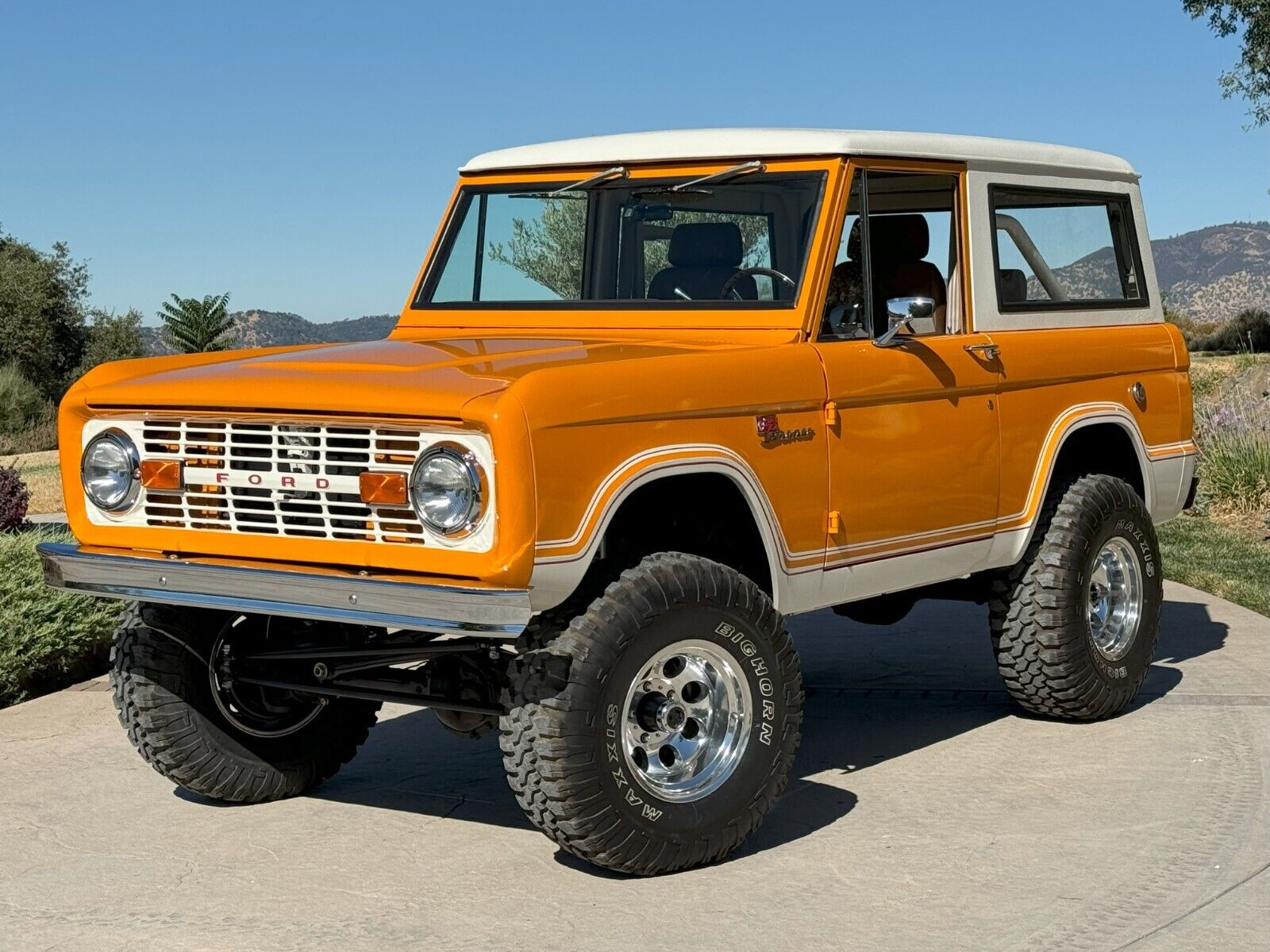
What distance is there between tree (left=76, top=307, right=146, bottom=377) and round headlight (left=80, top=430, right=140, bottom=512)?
46197mm

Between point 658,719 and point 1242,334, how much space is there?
3205 centimetres

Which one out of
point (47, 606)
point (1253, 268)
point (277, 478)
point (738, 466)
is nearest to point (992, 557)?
point (738, 466)

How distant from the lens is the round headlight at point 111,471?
5324 millimetres

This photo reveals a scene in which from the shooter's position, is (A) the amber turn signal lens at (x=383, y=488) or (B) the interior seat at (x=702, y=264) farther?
(B) the interior seat at (x=702, y=264)

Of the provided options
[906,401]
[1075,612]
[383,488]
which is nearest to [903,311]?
[906,401]

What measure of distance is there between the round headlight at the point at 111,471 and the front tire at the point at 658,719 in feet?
4.60

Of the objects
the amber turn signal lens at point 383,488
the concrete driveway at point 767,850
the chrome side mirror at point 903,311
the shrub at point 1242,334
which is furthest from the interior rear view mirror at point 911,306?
the shrub at point 1242,334

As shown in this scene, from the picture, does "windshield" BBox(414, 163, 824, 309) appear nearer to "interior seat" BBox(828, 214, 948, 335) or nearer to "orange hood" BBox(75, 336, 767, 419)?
"orange hood" BBox(75, 336, 767, 419)

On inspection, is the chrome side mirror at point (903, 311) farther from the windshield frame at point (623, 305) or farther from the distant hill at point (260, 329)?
the distant hill at point (260, 329)

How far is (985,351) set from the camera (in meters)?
6.42

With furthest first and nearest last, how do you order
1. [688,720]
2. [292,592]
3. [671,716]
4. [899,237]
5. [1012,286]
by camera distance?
[1012,286] < [899,237] < [688,720] < [671,716] < [292,592]

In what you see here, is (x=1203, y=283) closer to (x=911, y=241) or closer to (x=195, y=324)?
(x=195, y=324)

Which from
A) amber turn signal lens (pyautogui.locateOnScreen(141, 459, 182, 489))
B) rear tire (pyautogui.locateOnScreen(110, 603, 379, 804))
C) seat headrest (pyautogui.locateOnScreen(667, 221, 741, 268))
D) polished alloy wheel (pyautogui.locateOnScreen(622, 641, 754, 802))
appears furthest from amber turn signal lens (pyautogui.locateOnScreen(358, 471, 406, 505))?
seat headrest (pyautogui.locateOnScreen(667, 221, 741, 268))

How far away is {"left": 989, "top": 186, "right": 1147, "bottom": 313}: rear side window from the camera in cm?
691
